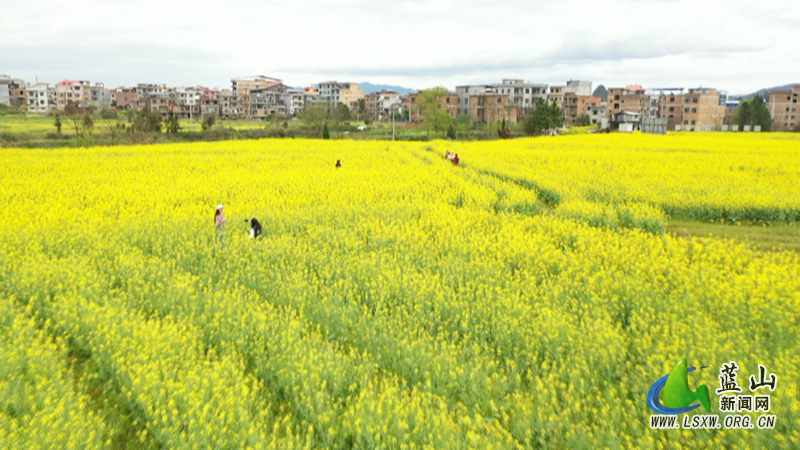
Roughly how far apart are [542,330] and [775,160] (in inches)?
1181

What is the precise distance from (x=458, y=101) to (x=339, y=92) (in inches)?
2086

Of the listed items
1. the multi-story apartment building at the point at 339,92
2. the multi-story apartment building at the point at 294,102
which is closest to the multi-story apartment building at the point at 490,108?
the multi-story apartment building at the point at 339,92

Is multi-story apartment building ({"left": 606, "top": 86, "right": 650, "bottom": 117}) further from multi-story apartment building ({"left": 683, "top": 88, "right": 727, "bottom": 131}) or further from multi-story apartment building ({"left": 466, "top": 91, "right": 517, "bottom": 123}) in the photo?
multi-story apartment building ({"left": 466, "top": 91, "right": 517, "bottom": 123})

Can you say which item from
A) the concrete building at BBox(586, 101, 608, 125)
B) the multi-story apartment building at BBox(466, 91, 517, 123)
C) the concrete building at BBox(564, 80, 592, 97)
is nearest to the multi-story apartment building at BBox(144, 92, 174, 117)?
the multi-story apartment building at BBox(466, 91, 517, 123)

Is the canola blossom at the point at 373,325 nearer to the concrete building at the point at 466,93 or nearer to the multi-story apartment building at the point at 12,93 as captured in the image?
the concrete building at the point at 466,93

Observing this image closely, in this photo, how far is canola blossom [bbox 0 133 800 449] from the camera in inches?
216

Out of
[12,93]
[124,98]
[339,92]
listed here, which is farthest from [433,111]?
[12,93]

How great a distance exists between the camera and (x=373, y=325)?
7719mm

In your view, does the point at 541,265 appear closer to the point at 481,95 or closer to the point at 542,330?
the point at 542,330

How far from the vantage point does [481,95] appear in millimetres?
111250

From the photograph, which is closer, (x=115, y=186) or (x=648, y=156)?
(x=115, y=186)

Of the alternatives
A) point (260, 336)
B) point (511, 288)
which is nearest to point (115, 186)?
point (260, 336)

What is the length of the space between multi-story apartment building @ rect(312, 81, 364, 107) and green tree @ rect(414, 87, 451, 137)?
7303 cm

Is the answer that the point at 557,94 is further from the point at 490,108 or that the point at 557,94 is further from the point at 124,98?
the point at 124,98
